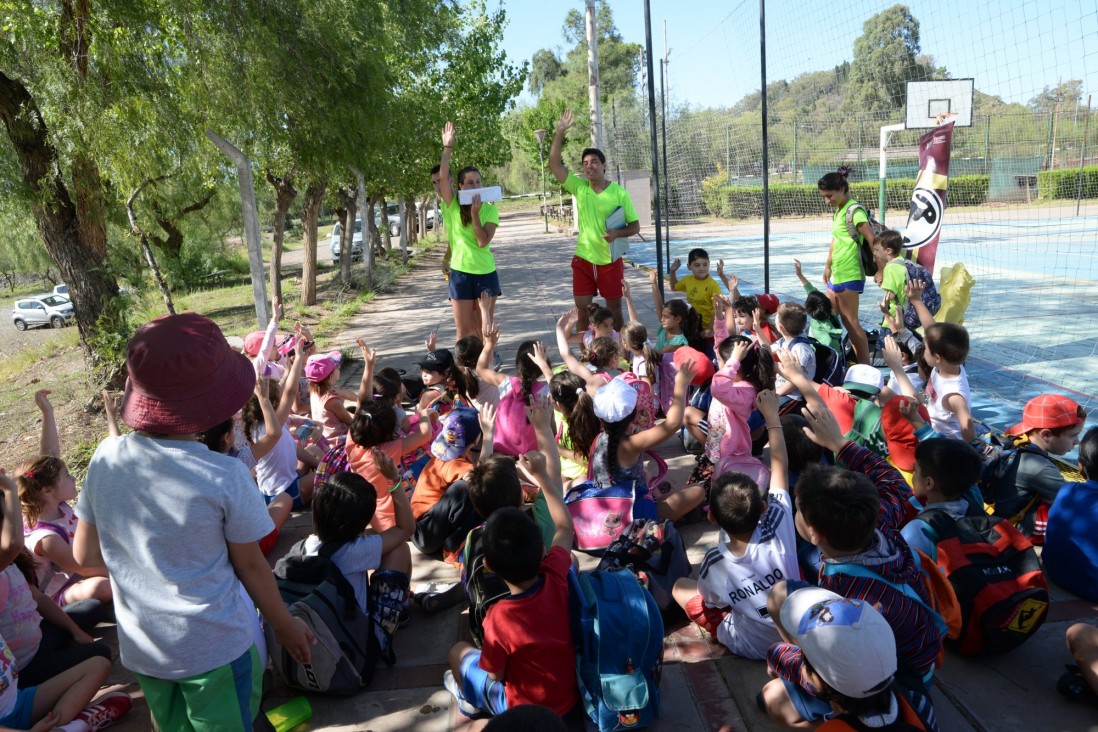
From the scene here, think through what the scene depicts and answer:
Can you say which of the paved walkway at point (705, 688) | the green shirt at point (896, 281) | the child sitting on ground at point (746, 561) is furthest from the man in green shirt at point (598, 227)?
the child sitting on ground at point (746, 561)

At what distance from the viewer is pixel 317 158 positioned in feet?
31.0

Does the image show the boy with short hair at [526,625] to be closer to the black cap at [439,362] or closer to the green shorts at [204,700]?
the green shorts at [204,700]

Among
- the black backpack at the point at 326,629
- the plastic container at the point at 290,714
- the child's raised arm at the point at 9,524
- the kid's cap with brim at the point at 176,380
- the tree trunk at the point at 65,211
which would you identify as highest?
the tree trunk at the point at 65,211

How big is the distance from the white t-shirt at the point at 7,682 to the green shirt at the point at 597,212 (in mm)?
5114

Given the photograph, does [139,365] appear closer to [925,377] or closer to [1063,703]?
[1063,703]

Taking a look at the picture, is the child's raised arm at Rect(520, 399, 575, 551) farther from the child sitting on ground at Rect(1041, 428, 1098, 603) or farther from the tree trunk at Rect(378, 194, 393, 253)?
the tree trunk at Rect(378, 194, 393, 253)

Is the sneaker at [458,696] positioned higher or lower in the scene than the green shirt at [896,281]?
lower

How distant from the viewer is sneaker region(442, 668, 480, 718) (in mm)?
2703

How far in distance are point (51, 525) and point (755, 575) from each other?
3050 millimetres

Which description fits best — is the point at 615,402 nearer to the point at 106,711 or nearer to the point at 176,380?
the point at 176,380

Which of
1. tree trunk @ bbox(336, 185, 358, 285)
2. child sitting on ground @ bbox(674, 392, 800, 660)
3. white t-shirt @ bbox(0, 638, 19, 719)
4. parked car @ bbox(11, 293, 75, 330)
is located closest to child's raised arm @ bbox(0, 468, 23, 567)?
white t-shirt @ bbox(0, 638, 19, 719)

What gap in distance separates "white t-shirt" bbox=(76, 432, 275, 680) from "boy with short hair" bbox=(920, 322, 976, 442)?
367 centimetres

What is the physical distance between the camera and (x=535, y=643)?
2.46 m

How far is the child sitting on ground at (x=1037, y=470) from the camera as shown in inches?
133
